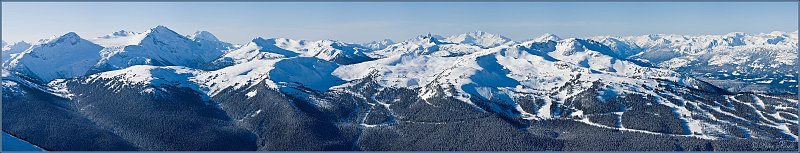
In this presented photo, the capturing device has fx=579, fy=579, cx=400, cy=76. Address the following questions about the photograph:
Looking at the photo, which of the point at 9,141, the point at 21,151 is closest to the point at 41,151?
the point at 21,151

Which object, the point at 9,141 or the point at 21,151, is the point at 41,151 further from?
the point at 9,141
